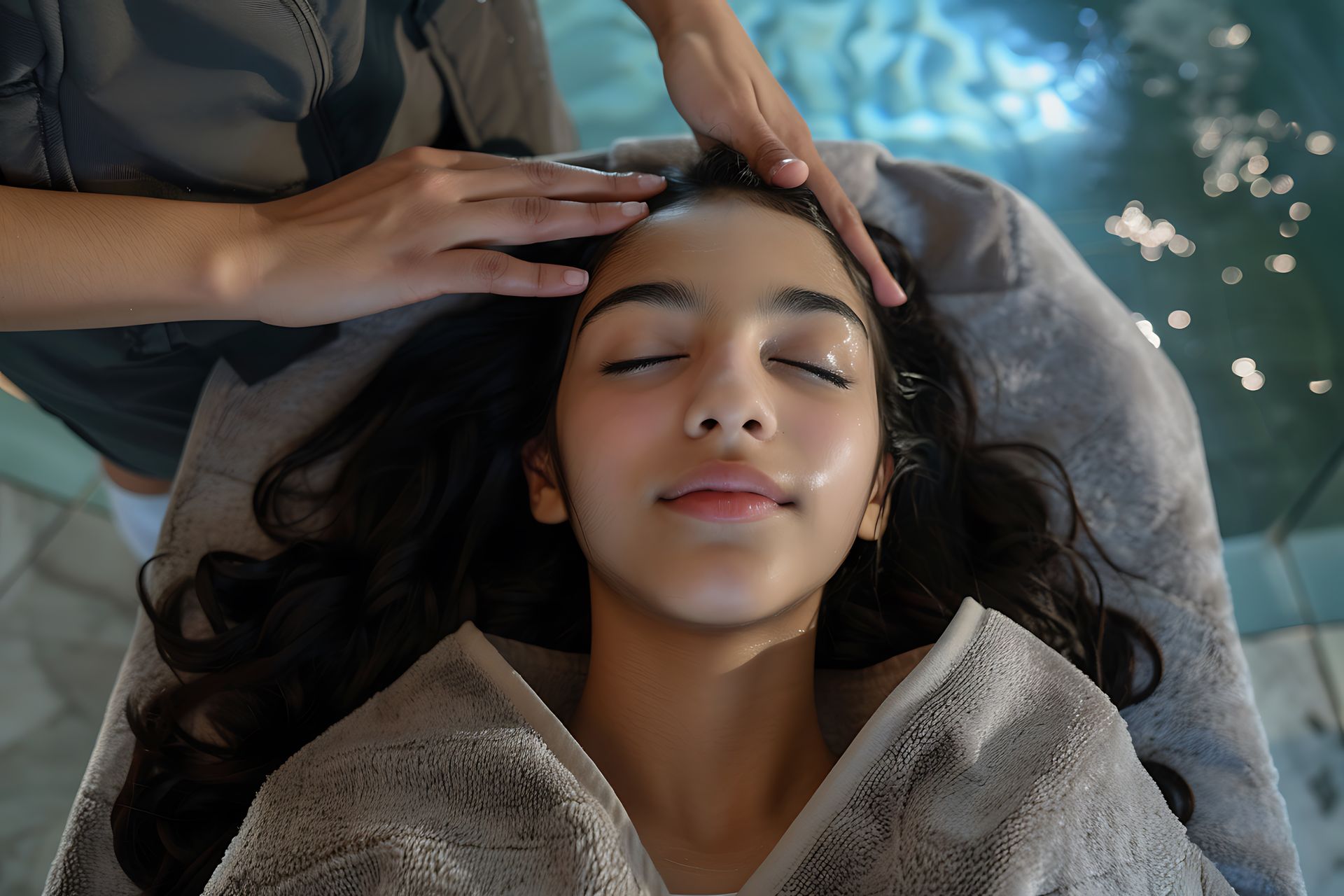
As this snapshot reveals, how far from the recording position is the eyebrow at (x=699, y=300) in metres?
0.87

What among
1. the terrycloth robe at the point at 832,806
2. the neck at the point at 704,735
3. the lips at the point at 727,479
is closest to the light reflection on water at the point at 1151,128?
the terrycloth robe at the point at 832,806

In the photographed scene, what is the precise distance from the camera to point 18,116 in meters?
0.79

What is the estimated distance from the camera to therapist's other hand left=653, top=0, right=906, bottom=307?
0.98 meters

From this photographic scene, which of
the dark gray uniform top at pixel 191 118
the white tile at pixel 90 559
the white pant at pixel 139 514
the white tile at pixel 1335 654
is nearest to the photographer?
the dark gray uniform top at pixel 191 118

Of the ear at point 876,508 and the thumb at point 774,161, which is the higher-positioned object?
the thumb at point 774,161

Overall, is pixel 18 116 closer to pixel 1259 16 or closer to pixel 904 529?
pixel 904 529

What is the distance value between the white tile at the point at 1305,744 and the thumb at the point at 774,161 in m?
1.17

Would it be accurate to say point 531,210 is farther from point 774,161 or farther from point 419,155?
point 774,161

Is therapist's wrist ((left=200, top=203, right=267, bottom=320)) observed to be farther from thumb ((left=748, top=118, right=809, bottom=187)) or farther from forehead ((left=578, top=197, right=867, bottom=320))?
thumb ((left=748, top=118, right=809, bottom=187))

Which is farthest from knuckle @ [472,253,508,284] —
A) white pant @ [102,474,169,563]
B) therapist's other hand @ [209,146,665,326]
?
white pant @ [102,474,169,563]

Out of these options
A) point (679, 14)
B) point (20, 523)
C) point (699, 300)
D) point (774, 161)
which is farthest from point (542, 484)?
point (20, 523)

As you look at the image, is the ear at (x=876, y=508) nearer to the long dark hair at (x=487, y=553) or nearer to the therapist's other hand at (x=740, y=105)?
the long dark hair at (x=487, y=553)

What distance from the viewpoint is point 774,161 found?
37.4 inches

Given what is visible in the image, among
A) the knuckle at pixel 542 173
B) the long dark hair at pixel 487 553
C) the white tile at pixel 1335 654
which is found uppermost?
the knuckle at pixel 542 173
